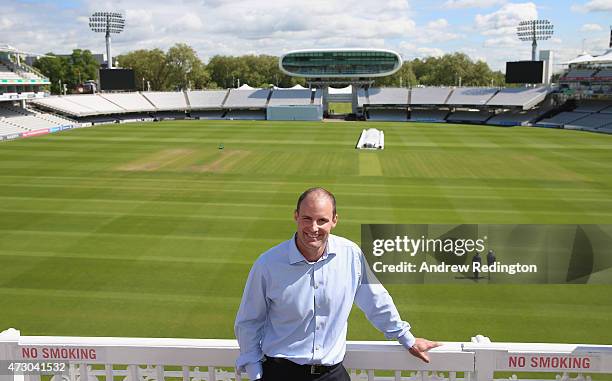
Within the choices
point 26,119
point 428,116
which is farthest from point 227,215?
point 428,116

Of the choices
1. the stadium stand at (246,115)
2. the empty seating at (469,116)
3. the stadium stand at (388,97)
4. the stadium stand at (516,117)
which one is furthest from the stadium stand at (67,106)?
the stadium stand at (516,117)

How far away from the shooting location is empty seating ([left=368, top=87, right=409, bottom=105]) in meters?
80.7

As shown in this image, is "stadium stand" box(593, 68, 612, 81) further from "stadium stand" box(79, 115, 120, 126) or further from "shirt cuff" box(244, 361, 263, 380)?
"shirt cuff" box(244, 361, 263, 380)

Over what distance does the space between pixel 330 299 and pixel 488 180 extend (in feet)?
86.8

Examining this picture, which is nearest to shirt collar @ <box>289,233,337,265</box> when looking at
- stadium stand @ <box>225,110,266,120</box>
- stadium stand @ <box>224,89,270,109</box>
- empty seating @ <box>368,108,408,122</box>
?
empty seating @ <box>368,108,408,122</box>

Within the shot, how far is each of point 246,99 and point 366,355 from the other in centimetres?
8381

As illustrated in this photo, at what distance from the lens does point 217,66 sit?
14500cm

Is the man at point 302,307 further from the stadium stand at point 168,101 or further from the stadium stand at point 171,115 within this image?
the stadium stand at point 168,101

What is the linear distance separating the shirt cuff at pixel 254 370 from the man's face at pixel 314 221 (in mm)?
787

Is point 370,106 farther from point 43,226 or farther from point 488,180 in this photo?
point 43,226

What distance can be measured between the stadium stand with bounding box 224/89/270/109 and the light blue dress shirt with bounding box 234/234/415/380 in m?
79.8

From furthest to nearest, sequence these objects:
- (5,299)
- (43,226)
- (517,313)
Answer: (43,226) → (5,299) → (517,313)

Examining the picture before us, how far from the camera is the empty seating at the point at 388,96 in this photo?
8069 cm

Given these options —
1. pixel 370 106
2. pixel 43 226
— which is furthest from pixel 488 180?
pixel 370 106
